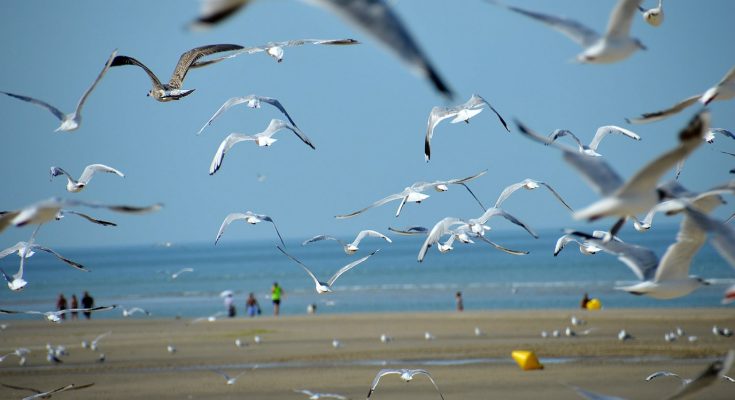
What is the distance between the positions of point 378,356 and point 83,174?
10.5 m

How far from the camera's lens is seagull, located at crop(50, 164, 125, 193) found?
1271 cm

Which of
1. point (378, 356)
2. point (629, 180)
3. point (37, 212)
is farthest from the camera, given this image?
point (378, 356)

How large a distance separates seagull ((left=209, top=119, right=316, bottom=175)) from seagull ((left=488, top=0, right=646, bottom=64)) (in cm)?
579

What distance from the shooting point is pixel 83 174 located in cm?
1355

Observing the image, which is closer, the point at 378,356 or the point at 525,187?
the point at 525,187

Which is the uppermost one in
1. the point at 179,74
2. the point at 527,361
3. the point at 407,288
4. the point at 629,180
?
the point at 179,74

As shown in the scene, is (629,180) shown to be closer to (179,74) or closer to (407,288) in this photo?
(179,74)

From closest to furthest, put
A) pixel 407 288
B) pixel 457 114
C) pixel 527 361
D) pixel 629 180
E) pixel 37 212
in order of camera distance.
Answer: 1. pixel 629 180
2. pixel 37 212
3. pixel 457 114
4. pixel 527 361
5. pixel 407 288

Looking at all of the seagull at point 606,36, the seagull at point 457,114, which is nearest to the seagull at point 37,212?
the seagull at point 606,36

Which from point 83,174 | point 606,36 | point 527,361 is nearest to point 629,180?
point 606,36

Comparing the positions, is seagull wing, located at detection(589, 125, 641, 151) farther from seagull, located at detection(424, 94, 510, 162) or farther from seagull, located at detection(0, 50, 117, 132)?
seagull, located at detection(0, 50, 117, 132)

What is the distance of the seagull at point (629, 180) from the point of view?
650cm

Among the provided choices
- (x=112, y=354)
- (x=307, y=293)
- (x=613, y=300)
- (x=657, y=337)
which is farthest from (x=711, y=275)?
(x=112, y=354)

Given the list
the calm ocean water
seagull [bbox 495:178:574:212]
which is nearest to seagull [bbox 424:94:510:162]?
seagull [bbox 495:178:574:212]
